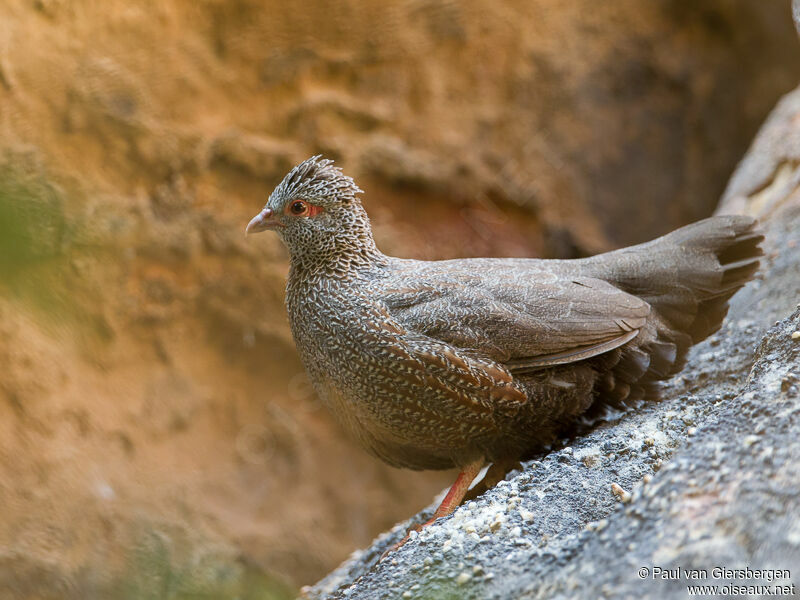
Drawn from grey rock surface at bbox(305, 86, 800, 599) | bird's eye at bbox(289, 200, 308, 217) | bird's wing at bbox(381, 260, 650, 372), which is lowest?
grey rock surface at bbox(305, 86, 800, 599)

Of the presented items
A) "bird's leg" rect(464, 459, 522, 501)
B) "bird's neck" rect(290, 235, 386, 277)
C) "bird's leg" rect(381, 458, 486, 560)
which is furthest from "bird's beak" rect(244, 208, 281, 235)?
"bird's leg" rect(464, 459, 522, 501)

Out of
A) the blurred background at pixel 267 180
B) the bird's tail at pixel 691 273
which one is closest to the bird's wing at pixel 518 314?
the bird's tail at pixel 691 273

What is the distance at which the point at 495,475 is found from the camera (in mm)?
3838

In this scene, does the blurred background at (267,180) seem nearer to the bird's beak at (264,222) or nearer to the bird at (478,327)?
the bird's beak at (264,222)

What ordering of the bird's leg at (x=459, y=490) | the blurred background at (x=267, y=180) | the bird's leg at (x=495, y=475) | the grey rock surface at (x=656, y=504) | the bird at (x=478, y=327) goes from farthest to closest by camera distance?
the blurred background at (x=267, y=180), the bird's leg at (x=495, y=475), the bird's leg at (x=459, y=490), the bird at (x=478, y=327), the grey rock surface at (x=656, y=504)

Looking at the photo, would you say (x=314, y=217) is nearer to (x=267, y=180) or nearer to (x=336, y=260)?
(x=336, y=260)

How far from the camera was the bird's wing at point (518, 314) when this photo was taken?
3.55m

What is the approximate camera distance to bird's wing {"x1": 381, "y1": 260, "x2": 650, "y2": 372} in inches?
140

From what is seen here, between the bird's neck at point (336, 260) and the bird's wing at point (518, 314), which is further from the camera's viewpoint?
the bird's neck at point (336, 260)

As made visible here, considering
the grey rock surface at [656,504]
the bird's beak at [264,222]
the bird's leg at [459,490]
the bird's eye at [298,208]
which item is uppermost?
the bird's eye at [298,208]

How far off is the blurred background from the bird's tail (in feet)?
8.89

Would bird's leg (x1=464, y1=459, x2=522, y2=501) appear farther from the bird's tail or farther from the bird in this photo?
the bird's tail

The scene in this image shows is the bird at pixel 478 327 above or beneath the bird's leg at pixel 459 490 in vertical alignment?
above

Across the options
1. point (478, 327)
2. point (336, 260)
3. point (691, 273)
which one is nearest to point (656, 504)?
point (478, 327)
